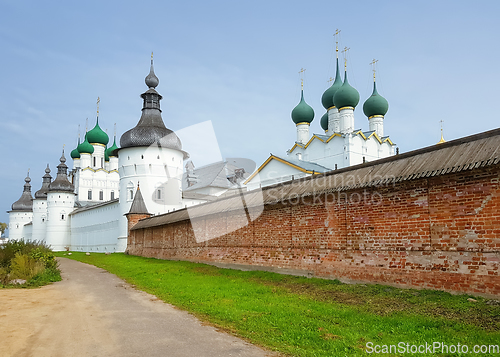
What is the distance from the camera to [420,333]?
4652 millimetres

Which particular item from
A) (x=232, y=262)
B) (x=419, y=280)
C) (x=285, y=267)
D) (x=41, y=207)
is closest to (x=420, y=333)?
(x=419, y=280)

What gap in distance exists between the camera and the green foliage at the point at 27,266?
1073cm

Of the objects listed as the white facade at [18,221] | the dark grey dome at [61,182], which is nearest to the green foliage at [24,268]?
the dark grey dome at [61,182]

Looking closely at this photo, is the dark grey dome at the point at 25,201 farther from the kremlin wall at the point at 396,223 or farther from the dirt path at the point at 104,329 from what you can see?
the dirt path at the point at 104,329

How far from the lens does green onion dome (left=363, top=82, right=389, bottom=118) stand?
3146 cm

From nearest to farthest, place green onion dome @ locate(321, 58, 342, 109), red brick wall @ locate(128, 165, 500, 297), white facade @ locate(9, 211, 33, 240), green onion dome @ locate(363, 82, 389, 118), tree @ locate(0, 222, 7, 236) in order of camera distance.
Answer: red brick wall @ locate(128, 165, 500, 297), green onion dome @ locate(363, 82, 389, 118), green onion dome @ locate(321, 58, 342, 109), white facade @ locate(9, 211, 33, 240), tree @ locate(0, 222, 7, 236)

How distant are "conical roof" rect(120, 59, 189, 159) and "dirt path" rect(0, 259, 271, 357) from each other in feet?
71.8

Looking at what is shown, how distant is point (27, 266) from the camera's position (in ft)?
36.6

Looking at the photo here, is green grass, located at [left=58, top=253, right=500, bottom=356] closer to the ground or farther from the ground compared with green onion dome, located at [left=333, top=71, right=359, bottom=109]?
closer to the ground

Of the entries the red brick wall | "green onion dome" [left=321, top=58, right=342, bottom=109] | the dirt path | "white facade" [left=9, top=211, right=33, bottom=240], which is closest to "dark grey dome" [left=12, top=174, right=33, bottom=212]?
"white facade" [left=9, top=211, right=33, bottom=240]

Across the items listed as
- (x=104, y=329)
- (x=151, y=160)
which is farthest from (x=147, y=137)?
(x=104, y=329)

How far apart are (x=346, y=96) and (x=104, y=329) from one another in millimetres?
27540

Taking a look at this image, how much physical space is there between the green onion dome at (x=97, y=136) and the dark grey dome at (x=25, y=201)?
15391 mm

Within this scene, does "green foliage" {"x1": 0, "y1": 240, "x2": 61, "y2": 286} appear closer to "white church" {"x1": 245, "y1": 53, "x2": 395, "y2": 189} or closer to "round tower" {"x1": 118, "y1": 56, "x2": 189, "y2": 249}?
"round tower" {"x1": 118, "y1": 56, "x2": 189, "y2": 249}
